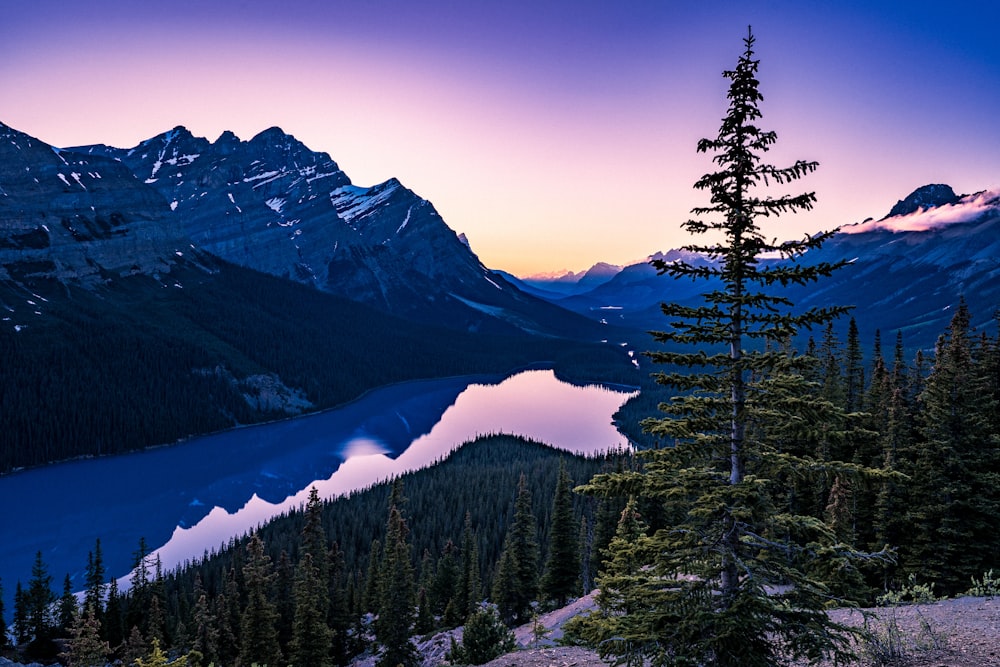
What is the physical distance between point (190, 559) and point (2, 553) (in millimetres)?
30756

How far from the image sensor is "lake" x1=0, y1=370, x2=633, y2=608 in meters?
91.6

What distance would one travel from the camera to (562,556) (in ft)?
165

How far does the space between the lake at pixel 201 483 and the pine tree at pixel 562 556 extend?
6425cm

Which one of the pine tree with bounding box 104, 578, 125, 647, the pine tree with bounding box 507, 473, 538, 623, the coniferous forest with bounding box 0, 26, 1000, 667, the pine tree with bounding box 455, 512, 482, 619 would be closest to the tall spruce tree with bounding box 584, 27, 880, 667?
the coniferous forest with bounding box 0, 26, 1000, 667

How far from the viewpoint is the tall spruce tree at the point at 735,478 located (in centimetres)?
1034

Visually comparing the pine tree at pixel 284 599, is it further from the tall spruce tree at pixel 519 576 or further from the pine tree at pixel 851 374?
the pine tree at pixel 851 374

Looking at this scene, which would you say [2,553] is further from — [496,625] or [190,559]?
[496,625]

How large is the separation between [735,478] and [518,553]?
4398 cm

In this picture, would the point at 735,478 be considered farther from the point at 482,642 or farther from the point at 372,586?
the point at 372,586

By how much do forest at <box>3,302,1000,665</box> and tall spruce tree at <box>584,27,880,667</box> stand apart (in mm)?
949

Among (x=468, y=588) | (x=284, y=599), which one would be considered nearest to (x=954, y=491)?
(x=468, y=588)

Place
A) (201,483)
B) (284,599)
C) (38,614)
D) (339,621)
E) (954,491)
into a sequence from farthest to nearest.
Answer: (201,483), (38,614), (339,621), (284,599), (954,491)

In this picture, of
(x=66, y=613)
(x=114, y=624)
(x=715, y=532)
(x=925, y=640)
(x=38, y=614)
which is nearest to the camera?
(x=715, y=532)

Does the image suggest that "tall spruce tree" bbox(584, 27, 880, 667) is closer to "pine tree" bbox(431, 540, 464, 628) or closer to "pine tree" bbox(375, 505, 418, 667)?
"pine tree" bbox(375, 505, 418, 667)
